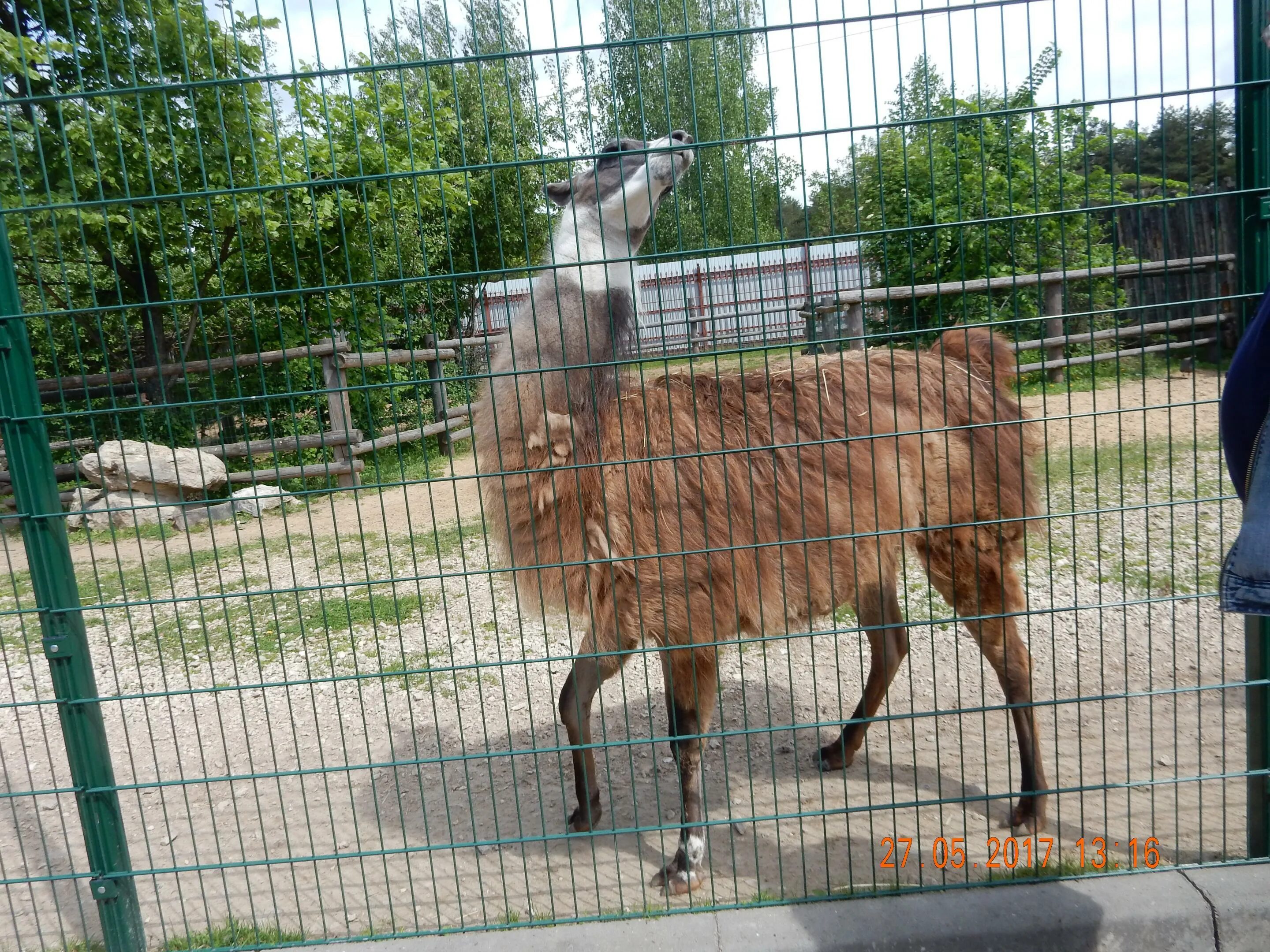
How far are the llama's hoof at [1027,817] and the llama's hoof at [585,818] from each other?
5.12 ft

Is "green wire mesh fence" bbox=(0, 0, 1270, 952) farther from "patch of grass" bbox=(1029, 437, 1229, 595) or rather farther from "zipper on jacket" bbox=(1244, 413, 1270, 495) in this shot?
"zipper on jacket" bbox=(1244, 413, 1270, 495)

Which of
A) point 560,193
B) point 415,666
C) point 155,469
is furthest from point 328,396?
point 560,193

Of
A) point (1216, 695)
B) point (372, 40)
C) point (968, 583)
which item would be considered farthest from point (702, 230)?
point (1216, 695)

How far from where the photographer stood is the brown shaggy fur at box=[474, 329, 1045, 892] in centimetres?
291

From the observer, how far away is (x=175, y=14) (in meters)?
2.45

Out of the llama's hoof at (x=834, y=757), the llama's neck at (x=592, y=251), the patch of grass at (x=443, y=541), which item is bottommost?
the llama's hoof at (x=834, y=757)

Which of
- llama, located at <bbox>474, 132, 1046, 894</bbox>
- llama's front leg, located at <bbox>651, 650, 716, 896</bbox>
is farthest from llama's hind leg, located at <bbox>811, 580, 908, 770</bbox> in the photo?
llama's front leg, located at <bbox>651, 650, 716, 896</bbox>

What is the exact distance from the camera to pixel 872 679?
4031 mm

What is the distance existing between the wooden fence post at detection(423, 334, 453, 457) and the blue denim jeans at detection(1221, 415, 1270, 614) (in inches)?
64.0

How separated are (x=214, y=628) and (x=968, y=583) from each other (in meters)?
4.59

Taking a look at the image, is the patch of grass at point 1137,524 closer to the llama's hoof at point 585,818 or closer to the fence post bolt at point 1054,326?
the fence post bolt at point 1054,326

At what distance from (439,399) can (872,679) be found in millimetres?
3915

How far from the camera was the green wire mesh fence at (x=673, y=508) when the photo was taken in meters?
2.47
